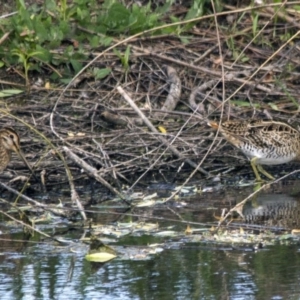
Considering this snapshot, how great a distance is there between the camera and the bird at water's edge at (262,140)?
9130 mm

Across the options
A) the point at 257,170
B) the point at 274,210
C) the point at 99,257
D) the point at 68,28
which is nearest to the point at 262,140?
the point at 257,170

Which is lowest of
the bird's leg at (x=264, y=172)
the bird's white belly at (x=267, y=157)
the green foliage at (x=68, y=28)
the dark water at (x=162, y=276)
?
the dark water at (x=162, y=276)

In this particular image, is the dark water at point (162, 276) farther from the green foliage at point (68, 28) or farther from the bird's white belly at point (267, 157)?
the green foliage at point (68, 28)

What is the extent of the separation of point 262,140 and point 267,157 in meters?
0.16

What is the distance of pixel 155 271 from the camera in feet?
20.4

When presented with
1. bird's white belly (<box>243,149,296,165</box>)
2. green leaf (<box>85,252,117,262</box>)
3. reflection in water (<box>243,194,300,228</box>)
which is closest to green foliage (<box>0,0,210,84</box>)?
bird's white belly (<box>243,149,296,165</box>)

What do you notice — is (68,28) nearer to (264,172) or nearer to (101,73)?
(101,73)

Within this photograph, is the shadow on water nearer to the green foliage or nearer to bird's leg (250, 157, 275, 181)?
bird's leg (250, 157, 275, 181)

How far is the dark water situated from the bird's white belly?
8.42 ft

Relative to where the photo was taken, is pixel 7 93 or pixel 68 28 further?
pixel 68 28

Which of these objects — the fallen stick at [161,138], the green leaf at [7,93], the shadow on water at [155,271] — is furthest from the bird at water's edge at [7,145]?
the green leaf at [7,93]

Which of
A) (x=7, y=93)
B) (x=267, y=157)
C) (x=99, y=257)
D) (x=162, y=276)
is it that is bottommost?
(x=162, y=276)

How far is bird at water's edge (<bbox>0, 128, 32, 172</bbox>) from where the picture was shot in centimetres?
844

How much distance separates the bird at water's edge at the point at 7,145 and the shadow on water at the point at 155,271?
1290 millimetres
